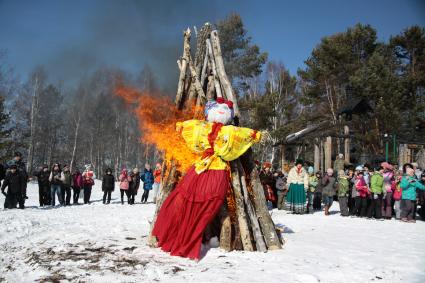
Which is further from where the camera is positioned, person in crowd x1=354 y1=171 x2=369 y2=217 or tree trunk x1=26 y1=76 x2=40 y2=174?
tree trunk x1=26 y1=76 x2=40 y2=174

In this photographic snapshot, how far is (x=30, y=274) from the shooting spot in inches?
173

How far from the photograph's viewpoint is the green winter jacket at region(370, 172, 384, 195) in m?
11.7

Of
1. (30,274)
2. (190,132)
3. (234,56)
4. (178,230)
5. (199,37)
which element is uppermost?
(234,56)

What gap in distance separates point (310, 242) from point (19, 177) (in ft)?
33.4

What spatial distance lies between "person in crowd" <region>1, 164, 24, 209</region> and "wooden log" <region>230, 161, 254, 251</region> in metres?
9.36

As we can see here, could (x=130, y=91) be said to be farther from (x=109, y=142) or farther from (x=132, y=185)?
(x=109, y=142)

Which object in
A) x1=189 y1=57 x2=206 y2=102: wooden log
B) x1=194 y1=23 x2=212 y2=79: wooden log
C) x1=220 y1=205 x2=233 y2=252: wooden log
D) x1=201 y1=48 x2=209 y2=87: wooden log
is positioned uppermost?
x1=194 y1=23 x2=212 y2=79: wooden log

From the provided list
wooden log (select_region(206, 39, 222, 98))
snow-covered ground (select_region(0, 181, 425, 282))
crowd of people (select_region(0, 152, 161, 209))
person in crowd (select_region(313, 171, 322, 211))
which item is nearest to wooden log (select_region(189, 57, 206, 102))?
wooden log (select_region(206, 39, 222, 98))

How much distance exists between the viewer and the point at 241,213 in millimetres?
5836

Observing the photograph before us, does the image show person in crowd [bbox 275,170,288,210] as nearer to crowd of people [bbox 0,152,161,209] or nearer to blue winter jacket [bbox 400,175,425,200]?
blue winter jacket [bbox 400,175,425,200]

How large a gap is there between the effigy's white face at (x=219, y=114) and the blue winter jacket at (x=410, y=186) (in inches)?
302

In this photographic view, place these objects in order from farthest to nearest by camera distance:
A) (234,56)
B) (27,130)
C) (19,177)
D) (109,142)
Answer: (109,142)
(27,130)
(234,56)
(19,177)

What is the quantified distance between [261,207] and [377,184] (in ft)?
24.1

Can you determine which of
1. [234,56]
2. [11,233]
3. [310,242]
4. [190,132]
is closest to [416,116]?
[234,56]
